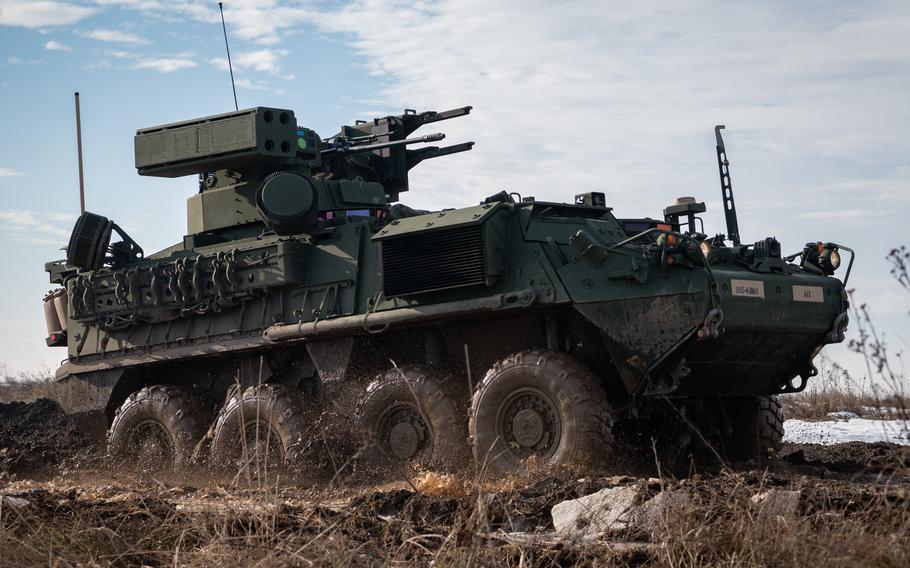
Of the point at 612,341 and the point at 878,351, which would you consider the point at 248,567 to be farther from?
the point at 612,341

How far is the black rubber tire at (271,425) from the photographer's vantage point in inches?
445

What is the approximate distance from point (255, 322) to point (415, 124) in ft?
11.5

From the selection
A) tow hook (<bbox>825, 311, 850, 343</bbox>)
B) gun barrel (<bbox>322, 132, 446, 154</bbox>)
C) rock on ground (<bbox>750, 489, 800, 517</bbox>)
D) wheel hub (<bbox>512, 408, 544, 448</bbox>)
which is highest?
gun barrel (<bbox>322, 132, 446, 154</bbox>)

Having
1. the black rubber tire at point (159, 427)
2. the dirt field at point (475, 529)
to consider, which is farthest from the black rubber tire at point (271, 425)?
the dirt field at point (475, 529)

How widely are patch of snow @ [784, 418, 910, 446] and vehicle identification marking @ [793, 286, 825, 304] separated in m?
3.55

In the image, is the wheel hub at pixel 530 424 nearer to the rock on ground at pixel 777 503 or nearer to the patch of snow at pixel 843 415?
the rock on ground at pixel 777 503

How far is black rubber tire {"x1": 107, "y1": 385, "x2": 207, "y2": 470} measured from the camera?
40.1ft

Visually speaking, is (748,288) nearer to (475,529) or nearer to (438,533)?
(438,533)

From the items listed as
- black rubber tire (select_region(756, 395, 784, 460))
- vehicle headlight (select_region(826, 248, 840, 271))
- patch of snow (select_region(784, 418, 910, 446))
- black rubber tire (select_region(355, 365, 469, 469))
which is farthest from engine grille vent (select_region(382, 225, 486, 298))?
patch of snow (select_region(784, 418, 910, 446))

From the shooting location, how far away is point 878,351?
17.3 ft

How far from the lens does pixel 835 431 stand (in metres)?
15.1

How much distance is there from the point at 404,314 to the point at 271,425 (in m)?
1.92

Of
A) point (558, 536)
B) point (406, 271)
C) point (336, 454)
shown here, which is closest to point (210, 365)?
point (336, 454)

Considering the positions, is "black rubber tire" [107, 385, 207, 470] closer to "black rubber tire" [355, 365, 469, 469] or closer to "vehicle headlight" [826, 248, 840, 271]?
"black rubber tire" [355, 365, 469, 469]
